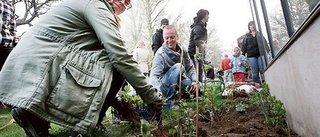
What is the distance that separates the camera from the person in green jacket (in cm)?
160

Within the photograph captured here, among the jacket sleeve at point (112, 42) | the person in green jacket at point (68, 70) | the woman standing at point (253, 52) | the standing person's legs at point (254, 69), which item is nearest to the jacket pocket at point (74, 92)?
the person in green jacket at point (68, 70)

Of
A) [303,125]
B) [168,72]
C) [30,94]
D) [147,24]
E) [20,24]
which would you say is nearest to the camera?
[30,94]

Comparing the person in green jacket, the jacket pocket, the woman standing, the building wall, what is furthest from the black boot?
the woman standing

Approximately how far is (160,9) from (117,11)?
698 inches

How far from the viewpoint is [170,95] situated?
353cm

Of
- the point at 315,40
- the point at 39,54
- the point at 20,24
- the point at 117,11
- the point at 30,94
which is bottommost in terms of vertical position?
the point at 30,94

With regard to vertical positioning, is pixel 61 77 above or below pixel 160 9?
below

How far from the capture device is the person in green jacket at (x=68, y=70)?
1599 millimetres

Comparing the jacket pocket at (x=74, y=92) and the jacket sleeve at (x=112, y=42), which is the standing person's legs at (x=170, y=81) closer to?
the jacket sleeve at (x=112, y=42)

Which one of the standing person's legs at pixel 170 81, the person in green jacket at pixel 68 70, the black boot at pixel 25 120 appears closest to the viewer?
the person in green jacket at pixel 68 70

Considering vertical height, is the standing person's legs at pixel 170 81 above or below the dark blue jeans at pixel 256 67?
below

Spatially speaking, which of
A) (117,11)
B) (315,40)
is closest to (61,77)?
(117,11)

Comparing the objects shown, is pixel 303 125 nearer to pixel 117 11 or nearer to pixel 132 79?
pixel 132 79

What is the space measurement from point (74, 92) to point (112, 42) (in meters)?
0.40
